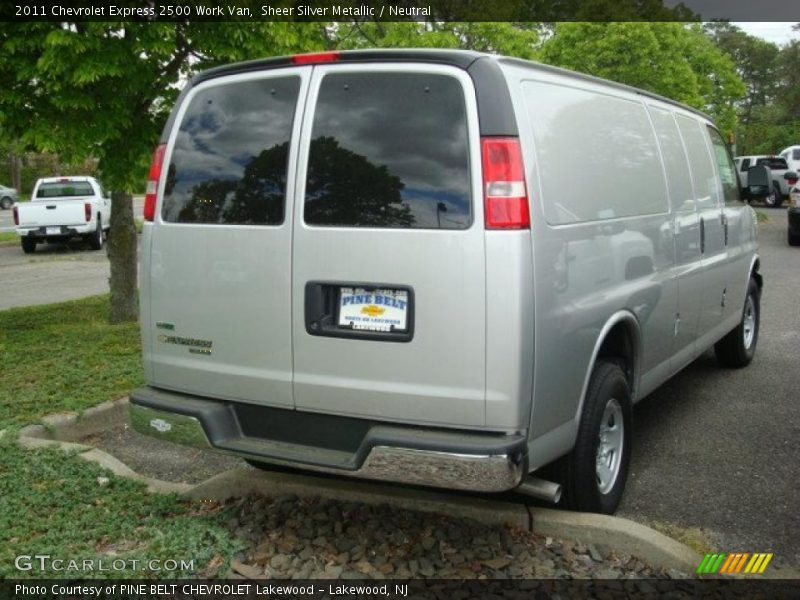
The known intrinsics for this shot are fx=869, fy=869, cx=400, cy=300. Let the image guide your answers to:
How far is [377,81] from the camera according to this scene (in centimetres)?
363

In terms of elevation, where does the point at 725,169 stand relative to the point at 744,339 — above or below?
above

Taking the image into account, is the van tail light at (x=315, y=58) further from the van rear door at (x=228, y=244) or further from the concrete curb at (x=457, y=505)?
the concrete curb at (x=457, y=505)

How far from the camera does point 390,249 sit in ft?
11.4

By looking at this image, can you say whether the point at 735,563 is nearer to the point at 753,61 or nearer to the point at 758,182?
the point at 758,182

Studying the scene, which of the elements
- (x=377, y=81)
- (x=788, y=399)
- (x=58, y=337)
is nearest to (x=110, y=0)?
(x=58, y=337)

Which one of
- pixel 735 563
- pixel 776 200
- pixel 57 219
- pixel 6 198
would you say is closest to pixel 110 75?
pixel 735 563

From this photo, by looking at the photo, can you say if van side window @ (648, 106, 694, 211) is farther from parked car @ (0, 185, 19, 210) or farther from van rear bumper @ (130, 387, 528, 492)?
parked car @ (0, 185, 19, 210)

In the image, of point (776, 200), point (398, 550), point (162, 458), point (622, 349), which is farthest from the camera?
point (776, 200)

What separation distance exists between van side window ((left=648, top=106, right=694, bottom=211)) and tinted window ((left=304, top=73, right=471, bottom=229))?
2057mm

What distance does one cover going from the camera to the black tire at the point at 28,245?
21266 mm

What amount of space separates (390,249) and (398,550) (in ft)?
4.44

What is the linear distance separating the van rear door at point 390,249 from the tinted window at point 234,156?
153mm

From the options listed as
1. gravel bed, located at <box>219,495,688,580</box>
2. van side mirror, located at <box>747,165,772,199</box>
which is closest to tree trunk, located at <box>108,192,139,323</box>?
gravel bed, located at <box>219,495,688,580</box>

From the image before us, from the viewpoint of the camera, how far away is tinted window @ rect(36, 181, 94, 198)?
2250 cm
